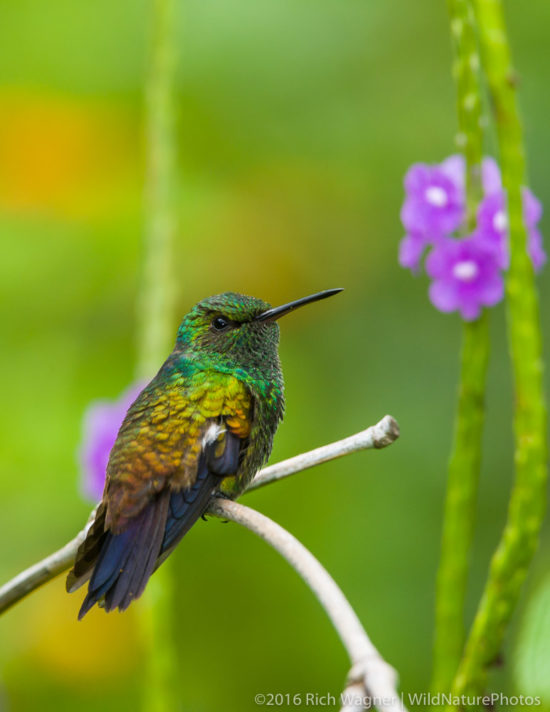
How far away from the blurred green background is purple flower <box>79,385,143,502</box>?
72 cm

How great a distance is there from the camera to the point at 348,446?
979 mm

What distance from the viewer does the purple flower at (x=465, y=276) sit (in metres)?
1.42

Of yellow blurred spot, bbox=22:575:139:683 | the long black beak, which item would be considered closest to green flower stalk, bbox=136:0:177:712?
the long black beak

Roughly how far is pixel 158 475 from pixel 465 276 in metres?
0.56

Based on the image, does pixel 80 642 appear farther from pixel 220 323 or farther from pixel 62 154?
pixel 220 323

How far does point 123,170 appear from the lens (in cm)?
339

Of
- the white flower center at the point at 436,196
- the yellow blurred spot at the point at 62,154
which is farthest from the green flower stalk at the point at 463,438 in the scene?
the yellow blurred spot at the point at 62,154

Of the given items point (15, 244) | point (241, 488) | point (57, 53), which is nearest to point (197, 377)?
point (241, 488)

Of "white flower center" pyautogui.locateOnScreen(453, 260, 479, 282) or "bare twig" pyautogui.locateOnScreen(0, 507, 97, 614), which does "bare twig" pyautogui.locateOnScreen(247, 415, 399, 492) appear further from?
"white flower center" pyautogui.locateOnScreen(453, 260, 479, 282)

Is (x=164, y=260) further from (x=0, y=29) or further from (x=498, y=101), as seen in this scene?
(x=0, y=29)

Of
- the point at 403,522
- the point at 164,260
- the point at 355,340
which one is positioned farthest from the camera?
the point at 355,340

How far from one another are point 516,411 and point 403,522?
5.51 feet

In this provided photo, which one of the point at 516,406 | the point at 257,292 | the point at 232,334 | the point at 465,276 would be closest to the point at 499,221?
the point at 465,276

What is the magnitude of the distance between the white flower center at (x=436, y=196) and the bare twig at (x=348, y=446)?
593 millimetres
